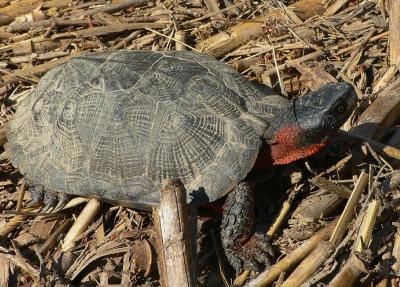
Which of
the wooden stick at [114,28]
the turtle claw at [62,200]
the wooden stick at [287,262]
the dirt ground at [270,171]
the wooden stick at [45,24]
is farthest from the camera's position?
the wooden stick at [45,24]

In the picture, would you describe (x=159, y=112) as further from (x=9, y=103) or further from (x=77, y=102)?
(x=9, y=103)

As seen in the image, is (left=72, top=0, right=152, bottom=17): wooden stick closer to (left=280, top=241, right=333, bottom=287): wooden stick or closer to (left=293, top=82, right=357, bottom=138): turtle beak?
(left=293, top=82, right=357, bottom=138): turtle beak

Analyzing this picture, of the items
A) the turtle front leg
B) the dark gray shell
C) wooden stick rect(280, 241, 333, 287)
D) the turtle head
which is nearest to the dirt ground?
wooden stick rect(280, 241, 333, 287)

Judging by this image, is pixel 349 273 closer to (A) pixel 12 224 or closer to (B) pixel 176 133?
(B) pixel 176 133

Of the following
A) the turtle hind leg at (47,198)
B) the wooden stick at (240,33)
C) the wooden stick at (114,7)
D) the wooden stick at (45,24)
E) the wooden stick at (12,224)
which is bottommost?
the wooden stick at (12,224)

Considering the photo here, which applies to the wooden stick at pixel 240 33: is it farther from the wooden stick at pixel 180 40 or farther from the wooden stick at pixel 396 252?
the wooden stick at pixel 396 252

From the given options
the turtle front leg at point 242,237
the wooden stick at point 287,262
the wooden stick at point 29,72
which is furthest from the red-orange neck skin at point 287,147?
the wooden stick at point 29,72

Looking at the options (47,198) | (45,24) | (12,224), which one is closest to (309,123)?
(47,198)

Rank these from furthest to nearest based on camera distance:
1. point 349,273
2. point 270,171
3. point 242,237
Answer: point 270,171
point 242,237
point 349,273
